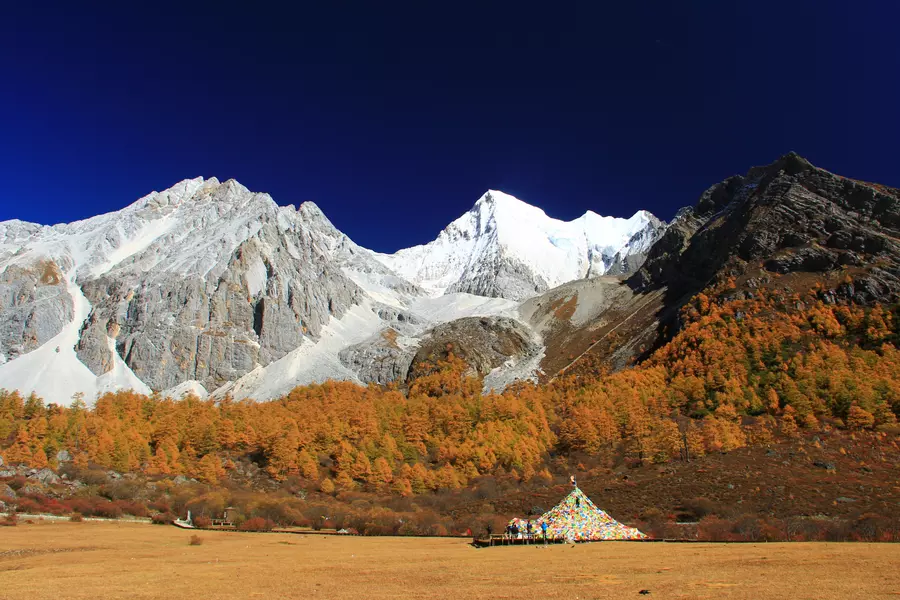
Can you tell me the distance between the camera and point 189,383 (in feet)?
600

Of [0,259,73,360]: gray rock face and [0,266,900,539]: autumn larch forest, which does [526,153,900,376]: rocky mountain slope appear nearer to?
[0,266,900,539]: autumn larch forest

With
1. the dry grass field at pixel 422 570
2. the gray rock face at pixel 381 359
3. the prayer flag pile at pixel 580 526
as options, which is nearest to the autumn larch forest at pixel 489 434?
Answer: the prayer flag pile at pixel 580 526

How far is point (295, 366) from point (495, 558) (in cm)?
17222

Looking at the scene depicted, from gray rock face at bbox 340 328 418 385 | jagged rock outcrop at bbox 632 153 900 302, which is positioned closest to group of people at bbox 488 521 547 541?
jagged rock outcrop at bbox 632 153 900 302

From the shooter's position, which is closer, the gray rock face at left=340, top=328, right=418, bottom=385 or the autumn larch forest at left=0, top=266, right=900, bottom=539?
the autumn larch forest at left=0, top=266, right=900, bottom=539

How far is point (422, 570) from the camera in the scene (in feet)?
65.0

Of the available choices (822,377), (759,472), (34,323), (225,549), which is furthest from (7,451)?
(34,323)

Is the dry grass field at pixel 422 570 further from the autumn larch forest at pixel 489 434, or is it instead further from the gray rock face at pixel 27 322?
the gray rock face at pixel 27 322

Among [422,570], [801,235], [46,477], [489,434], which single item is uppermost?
[801,235]

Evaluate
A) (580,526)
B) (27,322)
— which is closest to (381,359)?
(27,322)

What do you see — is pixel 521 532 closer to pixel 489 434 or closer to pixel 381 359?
pixel 489 434

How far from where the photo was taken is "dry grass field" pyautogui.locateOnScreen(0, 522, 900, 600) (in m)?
14.4

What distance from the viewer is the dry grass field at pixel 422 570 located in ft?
47.2

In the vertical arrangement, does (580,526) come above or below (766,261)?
below
